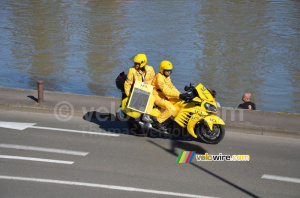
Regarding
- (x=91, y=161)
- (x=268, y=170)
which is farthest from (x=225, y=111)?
(x=91, y=161)

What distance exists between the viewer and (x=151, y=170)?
29.2ft

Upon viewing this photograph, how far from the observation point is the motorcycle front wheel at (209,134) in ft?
32.9

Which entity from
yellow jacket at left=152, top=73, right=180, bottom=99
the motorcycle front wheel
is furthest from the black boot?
the motorcycle front wheel

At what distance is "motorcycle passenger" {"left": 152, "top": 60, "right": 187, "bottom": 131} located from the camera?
407 inches

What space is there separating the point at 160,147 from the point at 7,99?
5276mm

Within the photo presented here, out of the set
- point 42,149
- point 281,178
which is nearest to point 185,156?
point 281,178

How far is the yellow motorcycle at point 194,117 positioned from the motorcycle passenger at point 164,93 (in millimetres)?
111

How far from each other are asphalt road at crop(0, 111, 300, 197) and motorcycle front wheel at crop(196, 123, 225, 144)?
0.16m

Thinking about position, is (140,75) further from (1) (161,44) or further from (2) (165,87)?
(1) (161,44)

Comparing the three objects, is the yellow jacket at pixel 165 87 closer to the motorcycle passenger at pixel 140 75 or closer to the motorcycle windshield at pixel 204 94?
the motorcycle passenger at pixel 140 75

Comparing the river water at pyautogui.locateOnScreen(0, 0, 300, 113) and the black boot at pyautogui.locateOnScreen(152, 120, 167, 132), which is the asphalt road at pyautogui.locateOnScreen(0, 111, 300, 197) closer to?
the black boot at pyautogui.locateOnScreen(152, 120, 167, 132)

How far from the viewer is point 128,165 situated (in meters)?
9.11

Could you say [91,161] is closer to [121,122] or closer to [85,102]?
[121,122]

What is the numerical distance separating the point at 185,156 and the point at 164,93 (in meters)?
1.55
